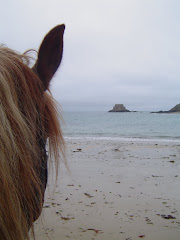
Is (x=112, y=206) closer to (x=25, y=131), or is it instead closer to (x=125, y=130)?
(x=25, y=131)

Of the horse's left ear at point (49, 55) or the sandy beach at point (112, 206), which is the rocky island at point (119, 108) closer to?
the sandy beach at point (112, 206)

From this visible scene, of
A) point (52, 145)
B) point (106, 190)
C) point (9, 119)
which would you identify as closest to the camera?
point (9, 119)

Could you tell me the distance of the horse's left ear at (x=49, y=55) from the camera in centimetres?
99

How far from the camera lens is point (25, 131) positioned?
82 centimetres

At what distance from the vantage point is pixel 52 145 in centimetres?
113

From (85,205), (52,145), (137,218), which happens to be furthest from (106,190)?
(52,145)

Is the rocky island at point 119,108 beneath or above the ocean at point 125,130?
above

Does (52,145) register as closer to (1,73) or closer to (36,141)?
(36,141)

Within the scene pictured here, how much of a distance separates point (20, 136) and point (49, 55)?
439 millimetres

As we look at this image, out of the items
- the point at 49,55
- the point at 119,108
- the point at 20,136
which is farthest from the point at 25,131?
the point at 119,108

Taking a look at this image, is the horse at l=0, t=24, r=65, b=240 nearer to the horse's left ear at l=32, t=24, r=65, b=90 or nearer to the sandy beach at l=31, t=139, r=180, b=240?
the horse's left ear at l=32, t=24, r=65, b=90

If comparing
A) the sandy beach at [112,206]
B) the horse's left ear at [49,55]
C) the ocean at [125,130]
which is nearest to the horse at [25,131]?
the horse's left ear at [49,55]

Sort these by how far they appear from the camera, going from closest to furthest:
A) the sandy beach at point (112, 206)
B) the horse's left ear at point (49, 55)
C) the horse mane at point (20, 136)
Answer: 1. the horse mane at point (20, 136)
2. the horse's left ear at point (49, 55)
3. the sandy beach at point (112, 206)

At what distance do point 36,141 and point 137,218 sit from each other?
7.16 feet
